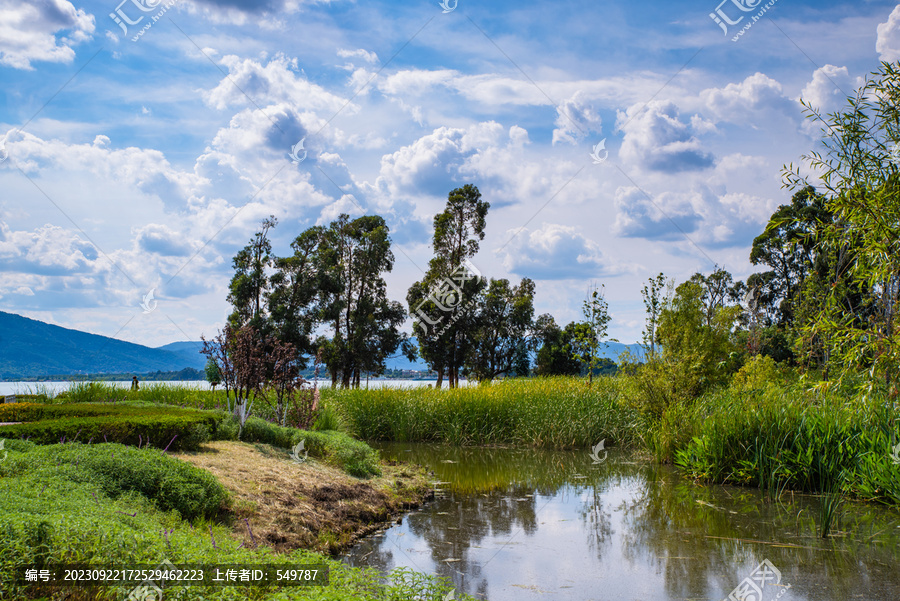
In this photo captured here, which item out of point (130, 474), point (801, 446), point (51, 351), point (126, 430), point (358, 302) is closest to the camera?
point (130, 474)

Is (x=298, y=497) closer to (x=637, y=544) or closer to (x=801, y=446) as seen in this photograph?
(x=637, y=544)

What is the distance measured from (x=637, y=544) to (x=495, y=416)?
28.8ft

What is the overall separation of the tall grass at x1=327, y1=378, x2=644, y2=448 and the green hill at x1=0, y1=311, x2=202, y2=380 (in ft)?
216

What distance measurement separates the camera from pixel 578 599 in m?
4.68

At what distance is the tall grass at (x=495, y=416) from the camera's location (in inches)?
549

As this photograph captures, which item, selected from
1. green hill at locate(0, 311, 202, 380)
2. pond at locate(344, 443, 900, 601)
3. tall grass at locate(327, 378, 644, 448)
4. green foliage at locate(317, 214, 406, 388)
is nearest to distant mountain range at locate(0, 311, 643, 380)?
green hill at locate(0, 311, 202, 380)

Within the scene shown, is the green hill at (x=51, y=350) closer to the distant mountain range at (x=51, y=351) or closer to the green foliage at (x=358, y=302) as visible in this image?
the distant mountain range at (x=51, y=351)

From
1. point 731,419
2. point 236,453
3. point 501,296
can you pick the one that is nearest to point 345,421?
point 236,453

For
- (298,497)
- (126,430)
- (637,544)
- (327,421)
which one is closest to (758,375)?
(637,544)

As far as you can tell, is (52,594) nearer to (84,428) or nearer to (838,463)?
(84,428)

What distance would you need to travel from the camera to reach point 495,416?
14930 millimetres

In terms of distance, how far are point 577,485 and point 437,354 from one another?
25.9m

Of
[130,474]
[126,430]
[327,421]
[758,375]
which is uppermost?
[758,375]

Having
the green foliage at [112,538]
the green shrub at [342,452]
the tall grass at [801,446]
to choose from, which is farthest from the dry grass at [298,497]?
the tall grass at [801,446]
